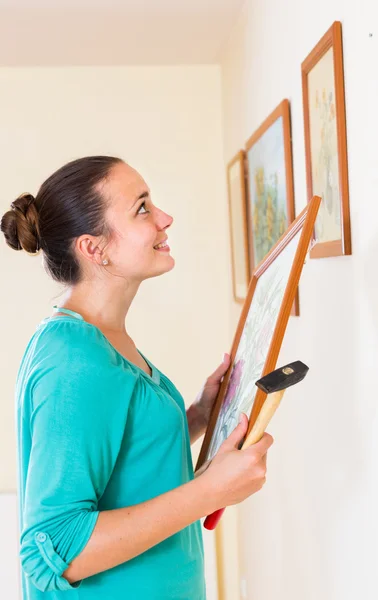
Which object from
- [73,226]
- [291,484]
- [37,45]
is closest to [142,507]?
[73,226]

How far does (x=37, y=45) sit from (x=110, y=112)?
51 cm

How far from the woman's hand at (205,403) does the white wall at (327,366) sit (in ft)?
0.91

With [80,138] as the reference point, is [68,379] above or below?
below

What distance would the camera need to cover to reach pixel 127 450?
1.24m

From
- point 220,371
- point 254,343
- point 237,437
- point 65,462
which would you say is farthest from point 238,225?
point 65,462

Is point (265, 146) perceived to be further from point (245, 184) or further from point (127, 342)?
point (127, 342)

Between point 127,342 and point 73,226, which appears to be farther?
point 127,342

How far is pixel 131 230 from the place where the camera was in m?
1.33

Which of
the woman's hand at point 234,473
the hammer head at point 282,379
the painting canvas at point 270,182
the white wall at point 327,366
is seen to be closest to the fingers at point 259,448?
the woman's hand at point 234,473

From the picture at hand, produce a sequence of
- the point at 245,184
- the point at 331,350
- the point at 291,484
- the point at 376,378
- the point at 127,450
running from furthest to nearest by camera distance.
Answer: the point at 245,184 → the point at 291,484 → the point at 331,350 → the point at 376,378 → the point at 127,450

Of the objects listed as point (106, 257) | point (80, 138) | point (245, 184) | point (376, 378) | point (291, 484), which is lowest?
point (291, 484)

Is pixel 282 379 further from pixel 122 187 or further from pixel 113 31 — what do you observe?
pixel 113 31

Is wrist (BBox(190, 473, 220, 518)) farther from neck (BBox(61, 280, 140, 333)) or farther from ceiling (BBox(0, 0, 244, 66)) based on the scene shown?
ceiling (BBox(0, 0, 244, 66))

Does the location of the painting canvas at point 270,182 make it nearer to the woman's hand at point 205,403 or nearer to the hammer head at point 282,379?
the woman's hand at point 205,403
